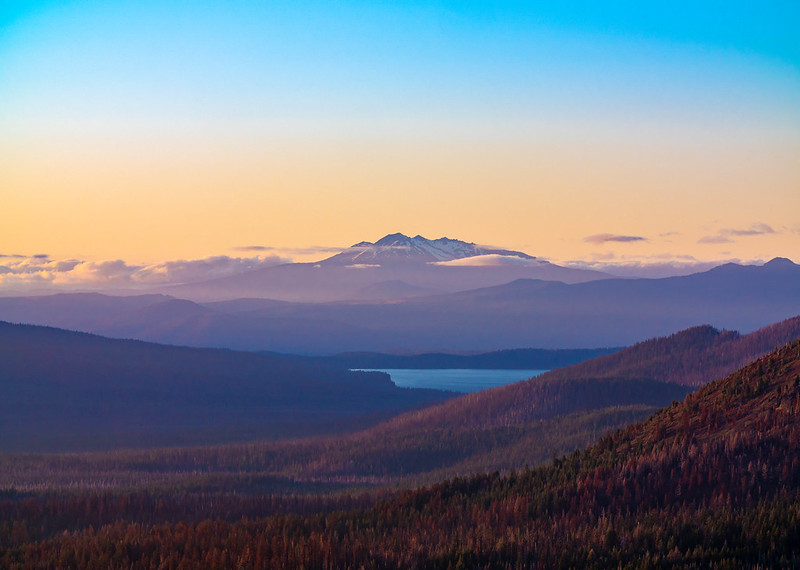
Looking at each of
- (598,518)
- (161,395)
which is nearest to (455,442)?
(598,518)

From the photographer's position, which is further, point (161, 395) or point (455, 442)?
point (161, 395)

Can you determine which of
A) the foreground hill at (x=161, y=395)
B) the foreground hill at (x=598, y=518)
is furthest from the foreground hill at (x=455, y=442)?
the foreground hill at (x=598, y=518)

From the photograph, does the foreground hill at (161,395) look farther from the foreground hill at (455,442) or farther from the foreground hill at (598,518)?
the foreground hill at (598,518)

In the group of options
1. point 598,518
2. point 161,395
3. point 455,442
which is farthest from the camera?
point 161,395

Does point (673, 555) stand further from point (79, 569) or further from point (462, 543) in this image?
point (79, 569)

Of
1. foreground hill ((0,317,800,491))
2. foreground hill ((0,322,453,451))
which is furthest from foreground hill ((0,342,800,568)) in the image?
foreground hill ((0,322,453,451))

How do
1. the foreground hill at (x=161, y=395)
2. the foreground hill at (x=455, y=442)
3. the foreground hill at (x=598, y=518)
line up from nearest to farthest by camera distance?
the foreground hill at (x=598, y=518) < the foreground hill at (x=455, y=442) < the foreground hill at (x=161, y=395)

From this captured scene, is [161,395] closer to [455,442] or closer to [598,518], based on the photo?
[455,442]
